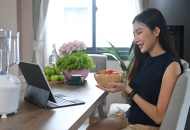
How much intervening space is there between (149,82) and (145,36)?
28 centimetres

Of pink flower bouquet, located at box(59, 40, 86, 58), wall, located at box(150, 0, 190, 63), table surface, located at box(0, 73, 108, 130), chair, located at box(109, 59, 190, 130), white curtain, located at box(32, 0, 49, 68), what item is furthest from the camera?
white curtain, located at box(32, 0, 49, 68)

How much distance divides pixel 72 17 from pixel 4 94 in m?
2.99

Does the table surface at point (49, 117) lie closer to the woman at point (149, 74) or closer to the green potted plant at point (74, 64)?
the woman at point (149, 74)

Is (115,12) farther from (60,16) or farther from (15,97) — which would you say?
(15,97)

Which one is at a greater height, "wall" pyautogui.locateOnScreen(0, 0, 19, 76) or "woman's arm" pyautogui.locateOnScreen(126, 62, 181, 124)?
"wall" pyautogui.locateOnScreen(0, 0, 19, 76)

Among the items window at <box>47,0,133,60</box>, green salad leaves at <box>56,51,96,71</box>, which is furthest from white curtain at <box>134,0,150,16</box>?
green salad leaves at <box>56,51,96,71</box>

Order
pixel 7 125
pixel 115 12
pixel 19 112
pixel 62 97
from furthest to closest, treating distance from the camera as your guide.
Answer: pixel 115 12 → pixel 62 97 → pixel 19 112 → pixel 7 125

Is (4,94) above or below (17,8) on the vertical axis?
below

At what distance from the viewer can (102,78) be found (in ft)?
Result: 3.78

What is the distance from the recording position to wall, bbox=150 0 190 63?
84.4 inches

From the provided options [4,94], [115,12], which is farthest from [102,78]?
[115,12]

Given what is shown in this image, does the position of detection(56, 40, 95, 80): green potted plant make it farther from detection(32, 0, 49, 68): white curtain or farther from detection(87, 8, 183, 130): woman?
detection(32, 0, 49, 68): white curtain

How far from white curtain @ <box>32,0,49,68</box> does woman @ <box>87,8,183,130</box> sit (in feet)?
8.06

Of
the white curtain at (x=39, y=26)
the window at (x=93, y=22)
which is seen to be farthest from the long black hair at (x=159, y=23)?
the white curtain at (x=39, y=26)
